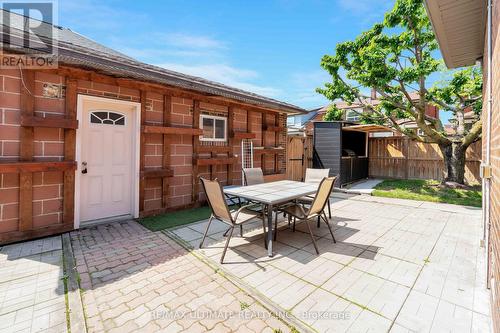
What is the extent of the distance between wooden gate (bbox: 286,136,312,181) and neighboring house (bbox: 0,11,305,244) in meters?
2.98

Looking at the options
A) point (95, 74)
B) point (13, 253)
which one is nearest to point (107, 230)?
point (13, 253)

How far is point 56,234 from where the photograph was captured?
3801 millimetres

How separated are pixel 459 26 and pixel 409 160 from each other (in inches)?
351

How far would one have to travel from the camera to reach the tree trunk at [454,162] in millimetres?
7859

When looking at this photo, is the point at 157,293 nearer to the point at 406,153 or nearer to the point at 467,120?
the point at 406,153

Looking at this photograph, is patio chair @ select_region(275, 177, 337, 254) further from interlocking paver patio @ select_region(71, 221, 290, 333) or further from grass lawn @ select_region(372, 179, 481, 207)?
grass lawn @ select_region(372, 179, 481, 207)

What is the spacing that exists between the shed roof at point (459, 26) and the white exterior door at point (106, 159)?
5109 mm

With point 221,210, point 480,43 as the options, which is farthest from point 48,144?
point 480,43

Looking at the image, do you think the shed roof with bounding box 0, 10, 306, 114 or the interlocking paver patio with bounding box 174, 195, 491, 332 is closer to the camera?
the interlocking paver patio with bounding box 174, 195, 491, 332

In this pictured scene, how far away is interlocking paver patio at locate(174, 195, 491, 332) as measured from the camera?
1979 millimetres

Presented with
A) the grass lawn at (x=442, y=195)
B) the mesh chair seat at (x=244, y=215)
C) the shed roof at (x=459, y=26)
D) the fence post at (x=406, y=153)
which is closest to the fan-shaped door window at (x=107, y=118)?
the mesh chair seat at (x=244, y=215)

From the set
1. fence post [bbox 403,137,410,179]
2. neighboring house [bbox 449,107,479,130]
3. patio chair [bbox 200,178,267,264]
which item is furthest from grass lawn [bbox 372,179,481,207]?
patio chair [bbox 200,178,267,264]

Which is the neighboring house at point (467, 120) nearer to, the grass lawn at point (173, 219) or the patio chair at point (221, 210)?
the patio chair at point (221, 210)

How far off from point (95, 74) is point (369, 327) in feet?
17.1
